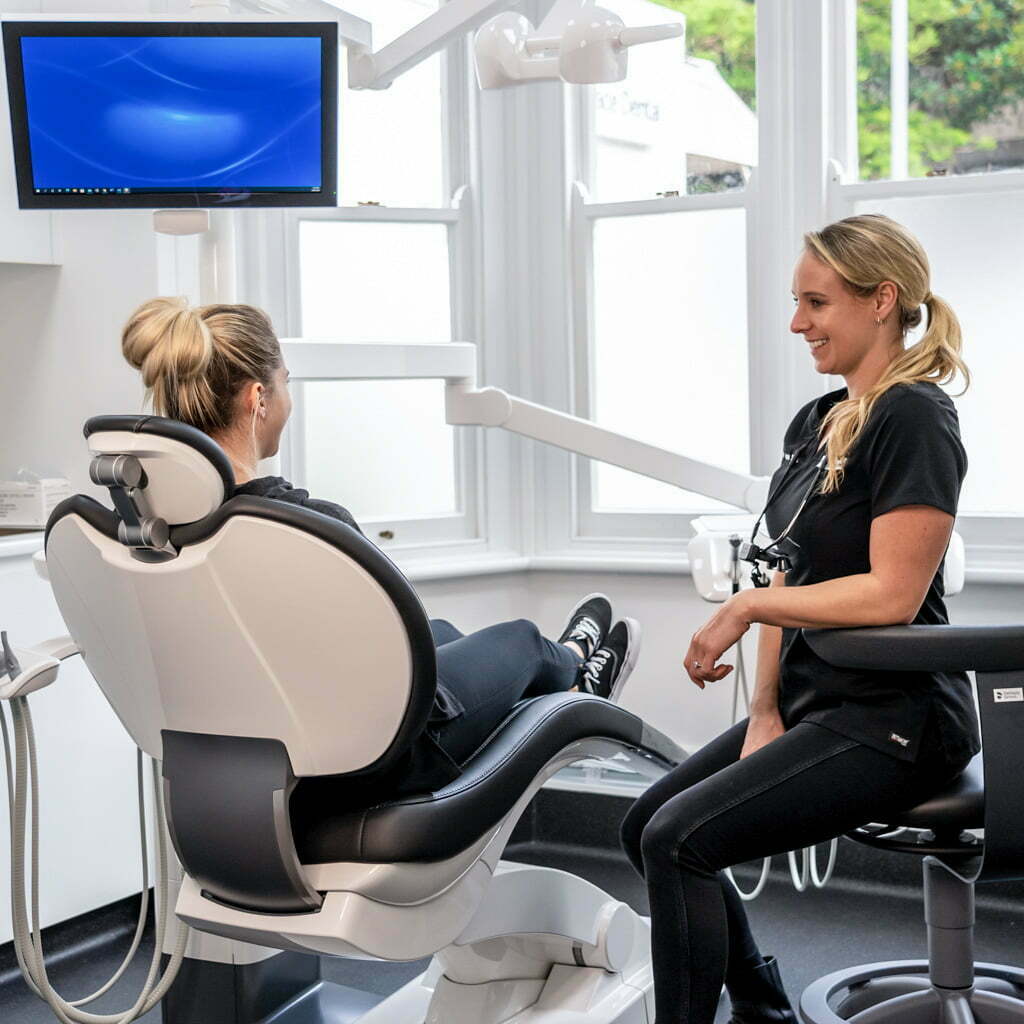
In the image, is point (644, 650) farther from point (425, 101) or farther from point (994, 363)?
point (425, 101)

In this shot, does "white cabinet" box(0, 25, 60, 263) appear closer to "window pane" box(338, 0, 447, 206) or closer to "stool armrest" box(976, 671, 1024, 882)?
"window pane" box(338, 0, 447, 206)

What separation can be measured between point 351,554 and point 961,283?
1975 millimetres

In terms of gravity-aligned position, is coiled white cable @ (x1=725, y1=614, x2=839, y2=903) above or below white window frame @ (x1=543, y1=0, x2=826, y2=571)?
below

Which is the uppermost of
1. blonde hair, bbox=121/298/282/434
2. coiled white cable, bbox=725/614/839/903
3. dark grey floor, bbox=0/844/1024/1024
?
blonde hair, bbox=121/298/282/434

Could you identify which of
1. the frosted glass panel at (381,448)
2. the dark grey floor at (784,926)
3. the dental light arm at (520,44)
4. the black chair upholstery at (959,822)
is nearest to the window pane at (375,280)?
the frosted glass panel at (381,448)

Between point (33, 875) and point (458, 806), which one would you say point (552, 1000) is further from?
point (33, 875)

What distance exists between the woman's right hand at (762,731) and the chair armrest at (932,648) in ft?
0.79

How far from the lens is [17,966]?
104 inches

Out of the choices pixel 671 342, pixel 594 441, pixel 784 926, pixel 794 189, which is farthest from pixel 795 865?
pixel 794 189

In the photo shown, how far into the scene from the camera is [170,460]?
1.49 metres

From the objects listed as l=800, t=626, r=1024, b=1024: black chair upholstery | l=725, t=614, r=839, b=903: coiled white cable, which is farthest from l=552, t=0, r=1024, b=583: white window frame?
l=800, t=626, r=1024, b=1024: black chair upholstery

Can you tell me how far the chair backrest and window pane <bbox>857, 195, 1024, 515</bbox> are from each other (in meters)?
1.84

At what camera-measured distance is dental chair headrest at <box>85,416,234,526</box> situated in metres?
1.49

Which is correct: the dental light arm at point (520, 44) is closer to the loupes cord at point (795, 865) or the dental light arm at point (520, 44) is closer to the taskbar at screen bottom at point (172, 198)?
the taskbar at screen bottom at point (172, 198)
